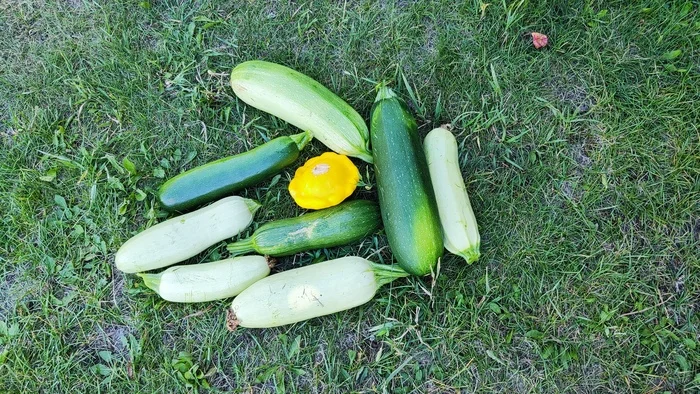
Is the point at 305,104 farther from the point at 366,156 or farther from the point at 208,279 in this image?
the point at 208,279

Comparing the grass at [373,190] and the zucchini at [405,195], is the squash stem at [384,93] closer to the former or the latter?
the zucchini at [405,195]

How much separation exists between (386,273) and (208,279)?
0.89m

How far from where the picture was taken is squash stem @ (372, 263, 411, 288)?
2.64 m

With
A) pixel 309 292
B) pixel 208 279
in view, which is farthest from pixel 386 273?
pixel 208 279

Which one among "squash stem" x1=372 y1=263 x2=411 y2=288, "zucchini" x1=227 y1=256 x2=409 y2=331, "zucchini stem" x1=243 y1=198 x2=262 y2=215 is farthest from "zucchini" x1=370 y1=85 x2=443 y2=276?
"zucchini stem" x1=243 y1=198 x2=262 y2=215

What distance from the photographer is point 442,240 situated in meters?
2.62

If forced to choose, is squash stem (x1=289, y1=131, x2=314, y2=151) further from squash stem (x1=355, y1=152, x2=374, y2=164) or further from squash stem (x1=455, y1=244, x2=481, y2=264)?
squash stem (x1=455, y1=244, x2=481, y2=264)

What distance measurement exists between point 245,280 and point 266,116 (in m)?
0.96

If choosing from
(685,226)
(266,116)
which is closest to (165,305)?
(266,116)

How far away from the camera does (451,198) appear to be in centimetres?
268

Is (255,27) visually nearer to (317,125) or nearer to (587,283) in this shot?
(317,125)

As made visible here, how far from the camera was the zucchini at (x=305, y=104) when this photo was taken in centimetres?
277

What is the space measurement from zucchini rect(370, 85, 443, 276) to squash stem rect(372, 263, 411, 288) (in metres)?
0.04

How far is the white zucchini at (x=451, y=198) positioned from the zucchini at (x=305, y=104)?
0.35m
